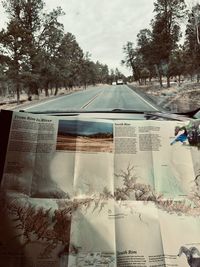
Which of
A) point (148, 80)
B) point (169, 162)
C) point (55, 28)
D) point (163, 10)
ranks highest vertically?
point (163, 10)

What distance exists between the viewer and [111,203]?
0.88 metres

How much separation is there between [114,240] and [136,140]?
0.33m

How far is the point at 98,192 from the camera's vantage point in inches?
35.5

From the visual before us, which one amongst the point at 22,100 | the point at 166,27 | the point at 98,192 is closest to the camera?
the point at 98,192

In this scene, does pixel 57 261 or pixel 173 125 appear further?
pixel 173 125

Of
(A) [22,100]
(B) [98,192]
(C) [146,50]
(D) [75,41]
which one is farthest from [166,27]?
(B) [98,192]

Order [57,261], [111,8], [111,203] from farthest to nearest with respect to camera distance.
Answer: [111,8] → [111,203] → [57,261]

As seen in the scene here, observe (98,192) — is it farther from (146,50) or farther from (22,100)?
(146,50)

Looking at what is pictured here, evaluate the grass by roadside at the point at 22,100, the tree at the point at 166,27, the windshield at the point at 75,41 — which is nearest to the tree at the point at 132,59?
the windshield at the point at 75,41

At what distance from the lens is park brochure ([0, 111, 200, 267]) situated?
0.78 metres

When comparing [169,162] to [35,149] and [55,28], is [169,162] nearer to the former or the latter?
[35,149]

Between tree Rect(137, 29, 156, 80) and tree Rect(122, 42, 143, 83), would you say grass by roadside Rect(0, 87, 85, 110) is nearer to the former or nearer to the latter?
tree Rect(122, 42, 143, 83)

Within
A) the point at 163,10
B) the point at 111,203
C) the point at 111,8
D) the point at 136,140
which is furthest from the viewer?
the point at 163,10

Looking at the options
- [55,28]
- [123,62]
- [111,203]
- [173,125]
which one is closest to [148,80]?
[123,62]
